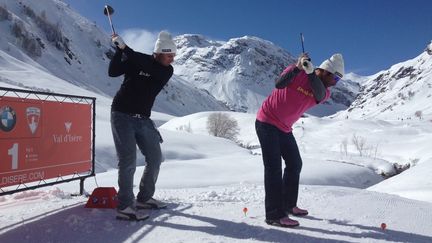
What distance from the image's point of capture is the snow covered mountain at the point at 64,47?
70.0 m

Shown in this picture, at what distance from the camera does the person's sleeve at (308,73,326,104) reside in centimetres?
422

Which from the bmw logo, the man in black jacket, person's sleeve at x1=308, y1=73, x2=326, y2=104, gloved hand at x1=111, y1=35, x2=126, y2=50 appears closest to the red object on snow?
the man in black jacket

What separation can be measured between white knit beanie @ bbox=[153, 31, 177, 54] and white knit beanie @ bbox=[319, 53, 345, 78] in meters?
1.46

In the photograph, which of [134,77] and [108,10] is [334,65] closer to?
[134,77]

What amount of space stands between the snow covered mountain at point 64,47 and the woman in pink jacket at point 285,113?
189ft

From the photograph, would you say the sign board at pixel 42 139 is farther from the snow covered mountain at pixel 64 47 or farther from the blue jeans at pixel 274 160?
the snow covered mountain at pixel 64 47

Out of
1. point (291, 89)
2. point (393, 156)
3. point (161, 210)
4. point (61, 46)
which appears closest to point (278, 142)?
point (291, 89)

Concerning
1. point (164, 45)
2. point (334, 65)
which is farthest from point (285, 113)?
point (164, 45)

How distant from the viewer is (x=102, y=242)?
3.63 meters

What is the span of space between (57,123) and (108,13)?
161 centimetres

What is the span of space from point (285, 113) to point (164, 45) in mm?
1339

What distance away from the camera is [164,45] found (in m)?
4.55

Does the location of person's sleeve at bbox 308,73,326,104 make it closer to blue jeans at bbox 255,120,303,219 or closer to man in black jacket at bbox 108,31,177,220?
blue jeans at bbox 255,120,303,219

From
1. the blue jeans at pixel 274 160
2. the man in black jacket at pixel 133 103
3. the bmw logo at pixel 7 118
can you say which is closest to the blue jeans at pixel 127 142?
the man in black jacket at pixel 133 103
